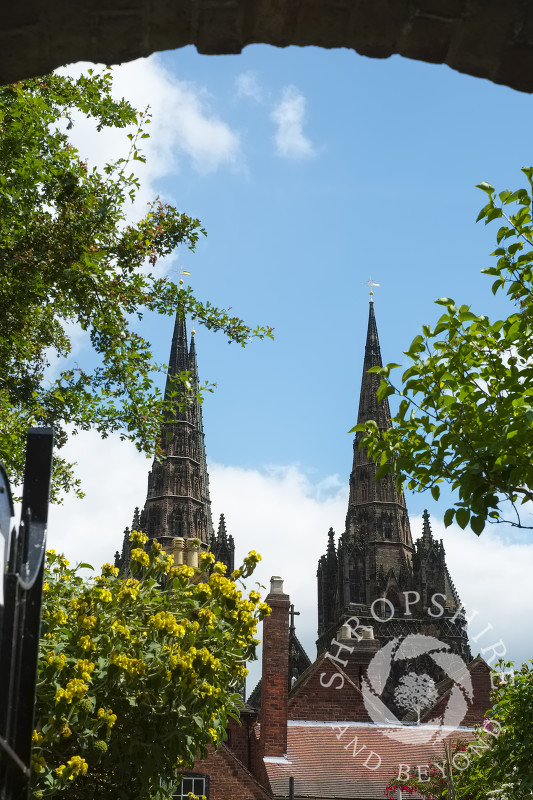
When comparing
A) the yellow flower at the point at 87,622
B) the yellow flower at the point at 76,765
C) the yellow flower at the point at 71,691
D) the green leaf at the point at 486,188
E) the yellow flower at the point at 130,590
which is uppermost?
the green leaf at the point at 486,188

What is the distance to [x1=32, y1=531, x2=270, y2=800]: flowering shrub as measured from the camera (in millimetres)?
8312

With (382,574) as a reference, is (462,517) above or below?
below

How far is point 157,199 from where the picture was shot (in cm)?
1216

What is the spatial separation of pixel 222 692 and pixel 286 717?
16431 millimetres

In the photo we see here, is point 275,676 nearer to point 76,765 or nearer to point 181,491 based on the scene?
point 76,765

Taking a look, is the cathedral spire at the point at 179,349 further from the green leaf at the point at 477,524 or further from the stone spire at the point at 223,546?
the green leaf at the point at 477,524

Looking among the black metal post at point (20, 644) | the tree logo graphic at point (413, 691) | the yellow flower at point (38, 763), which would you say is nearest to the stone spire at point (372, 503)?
the tree logo graphic at point (413, 691)

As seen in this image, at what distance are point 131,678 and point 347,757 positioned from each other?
1763 centimetres

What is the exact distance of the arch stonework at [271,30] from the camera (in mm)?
3336

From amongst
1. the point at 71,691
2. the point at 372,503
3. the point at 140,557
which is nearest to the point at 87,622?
the point at 71,691

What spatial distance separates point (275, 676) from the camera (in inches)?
993

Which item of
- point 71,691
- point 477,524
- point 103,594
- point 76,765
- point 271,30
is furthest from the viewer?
point 103,594

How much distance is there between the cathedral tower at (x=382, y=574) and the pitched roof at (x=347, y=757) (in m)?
40.0

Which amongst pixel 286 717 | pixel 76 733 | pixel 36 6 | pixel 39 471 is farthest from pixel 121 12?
pixel 286 717
